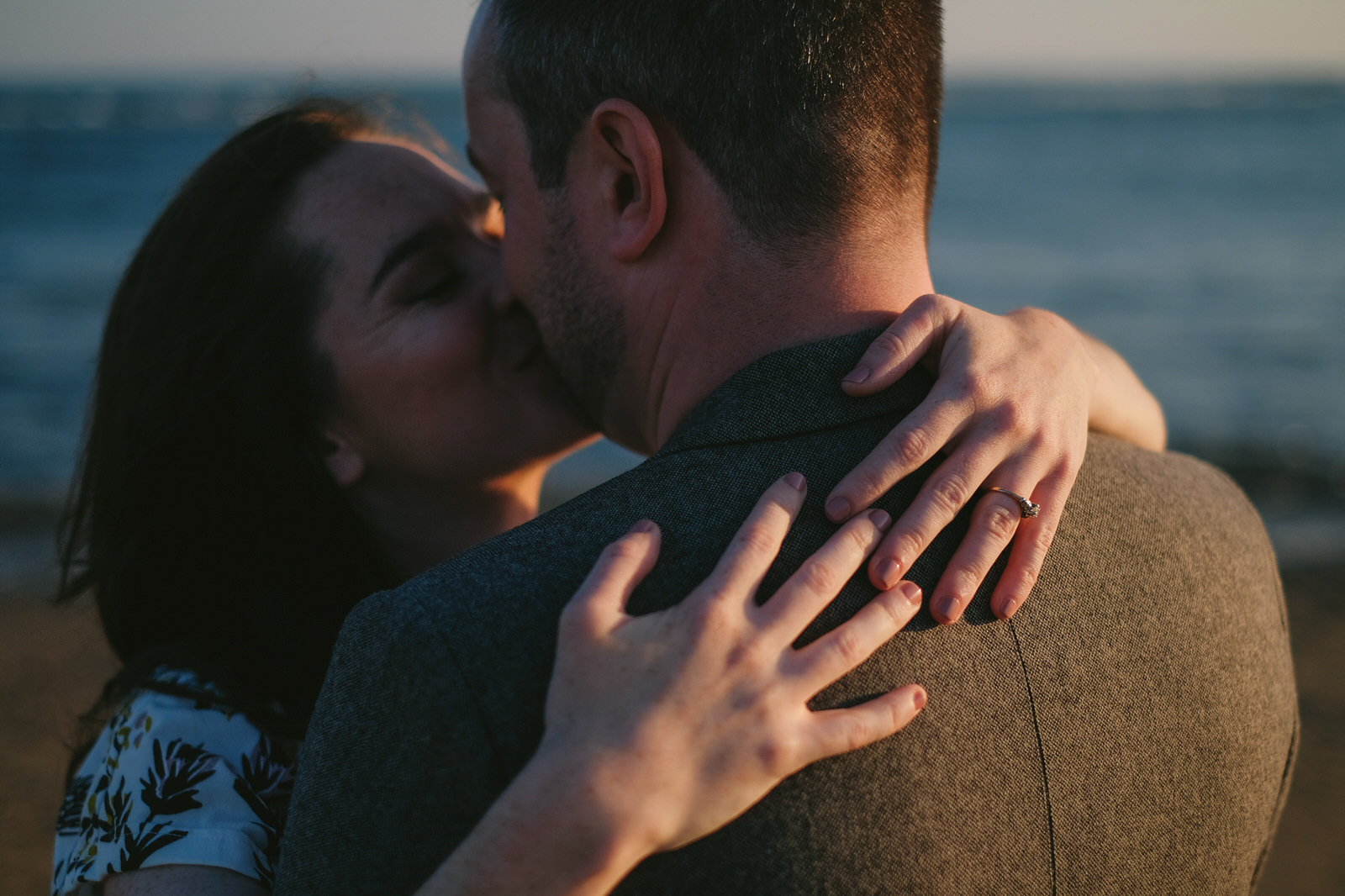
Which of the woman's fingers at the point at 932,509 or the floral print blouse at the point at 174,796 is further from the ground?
the woman's fingers at the point at 932,509

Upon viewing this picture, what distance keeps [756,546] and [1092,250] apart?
20.9m

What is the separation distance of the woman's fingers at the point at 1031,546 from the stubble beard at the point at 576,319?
0.91 m

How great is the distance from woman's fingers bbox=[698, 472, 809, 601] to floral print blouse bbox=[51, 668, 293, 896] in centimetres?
123

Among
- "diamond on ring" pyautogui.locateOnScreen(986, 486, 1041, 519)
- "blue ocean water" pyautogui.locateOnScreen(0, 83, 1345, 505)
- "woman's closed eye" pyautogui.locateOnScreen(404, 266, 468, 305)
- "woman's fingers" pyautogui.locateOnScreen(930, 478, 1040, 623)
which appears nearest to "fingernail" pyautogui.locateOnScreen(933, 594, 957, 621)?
"woman's fingers" pyautogui.locateOnScreen(930, 478, 1040, 623)

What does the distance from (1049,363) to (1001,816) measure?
35.5 inches

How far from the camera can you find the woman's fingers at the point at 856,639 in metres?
1.37

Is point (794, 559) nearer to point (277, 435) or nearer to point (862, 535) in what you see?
point (862, 535)

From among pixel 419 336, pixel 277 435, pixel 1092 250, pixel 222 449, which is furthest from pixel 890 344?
pixel 1092 250

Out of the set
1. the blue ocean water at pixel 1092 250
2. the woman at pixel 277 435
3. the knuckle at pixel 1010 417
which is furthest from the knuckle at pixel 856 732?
the blue ocean water at pixel 1092 250

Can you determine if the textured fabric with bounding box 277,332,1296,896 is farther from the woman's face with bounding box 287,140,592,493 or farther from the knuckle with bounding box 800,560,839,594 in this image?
the woman's face with bounding box 287,140,592,493

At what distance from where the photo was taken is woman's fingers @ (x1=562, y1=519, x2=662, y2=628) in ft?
4.40

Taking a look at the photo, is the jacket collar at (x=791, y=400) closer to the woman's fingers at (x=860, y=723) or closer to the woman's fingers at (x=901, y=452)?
the woman's fingers at (x=901, y=452)

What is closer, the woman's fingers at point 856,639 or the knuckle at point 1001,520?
the woman's fingers at point 856,639

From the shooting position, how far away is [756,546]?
1.42 m
